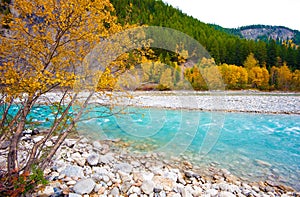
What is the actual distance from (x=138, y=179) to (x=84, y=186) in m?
1.15

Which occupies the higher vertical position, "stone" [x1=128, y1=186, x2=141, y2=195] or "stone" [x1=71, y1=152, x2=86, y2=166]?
"stone" [x1=71, y1=152, x2=86, y2=166]

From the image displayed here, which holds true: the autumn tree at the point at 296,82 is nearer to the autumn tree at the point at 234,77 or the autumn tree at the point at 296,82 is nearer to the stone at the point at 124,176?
the autumn tree at the point at 234,77

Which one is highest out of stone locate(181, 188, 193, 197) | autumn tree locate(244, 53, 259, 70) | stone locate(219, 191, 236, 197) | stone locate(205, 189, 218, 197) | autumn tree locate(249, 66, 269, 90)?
autumn tree locate(244, 53, 259, 70)

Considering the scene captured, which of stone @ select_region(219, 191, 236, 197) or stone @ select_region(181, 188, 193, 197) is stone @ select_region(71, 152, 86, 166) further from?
stone @ select_region(219, 191, 236, 197)

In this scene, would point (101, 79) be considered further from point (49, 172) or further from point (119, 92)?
point (49, 172)

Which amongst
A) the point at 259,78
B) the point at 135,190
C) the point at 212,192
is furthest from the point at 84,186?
the point at 259,78

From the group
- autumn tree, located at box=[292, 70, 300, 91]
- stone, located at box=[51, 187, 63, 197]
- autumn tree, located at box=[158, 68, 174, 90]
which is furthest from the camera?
autumn tree, located at box=[292, 70, 300, 91]

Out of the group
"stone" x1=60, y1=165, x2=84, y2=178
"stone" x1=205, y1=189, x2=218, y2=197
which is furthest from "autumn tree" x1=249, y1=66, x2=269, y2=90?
"stone" x1=60, y1=165, x2=84, y2=178

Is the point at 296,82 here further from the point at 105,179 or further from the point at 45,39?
the point at 45,39

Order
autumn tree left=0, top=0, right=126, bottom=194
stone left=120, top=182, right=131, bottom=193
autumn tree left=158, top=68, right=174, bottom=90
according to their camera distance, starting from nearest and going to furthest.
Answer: autumn tree left=0, top=0, right=126, bottom=194 → stone left=120, top=182, right=131, bottom=193 → autumn tree left=158, top=68, right=174, bottom=90

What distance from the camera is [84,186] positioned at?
3.45m

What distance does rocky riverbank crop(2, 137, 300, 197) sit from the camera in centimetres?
355

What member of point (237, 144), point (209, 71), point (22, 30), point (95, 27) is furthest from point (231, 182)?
point (209, 71)

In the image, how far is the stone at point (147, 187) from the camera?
11.8ft
